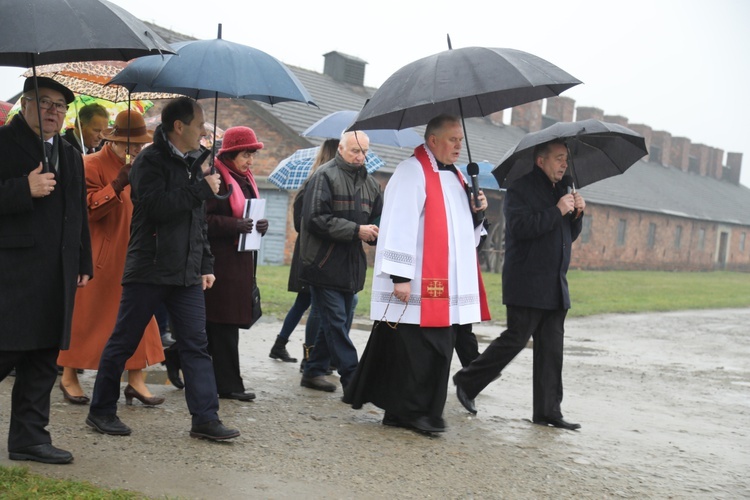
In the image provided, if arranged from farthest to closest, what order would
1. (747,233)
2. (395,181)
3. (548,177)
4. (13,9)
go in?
1. (747,233)
2. (548,177)
3. (395,181)
4. (13,9)

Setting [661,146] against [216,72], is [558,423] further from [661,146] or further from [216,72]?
[661,146]

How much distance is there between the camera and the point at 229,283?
22.1 feet

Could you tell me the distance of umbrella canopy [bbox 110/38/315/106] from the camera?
19.5ft

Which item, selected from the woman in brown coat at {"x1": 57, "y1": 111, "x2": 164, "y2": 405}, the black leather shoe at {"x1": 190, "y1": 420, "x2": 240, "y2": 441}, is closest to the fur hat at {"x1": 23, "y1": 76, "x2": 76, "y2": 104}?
the woman in brown coat at {"x1": 57, "y1": 111, "x2": 164, "y2": 405}

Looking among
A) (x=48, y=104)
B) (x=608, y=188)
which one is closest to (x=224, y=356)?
(x=48, y=104)

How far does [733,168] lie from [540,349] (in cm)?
6899

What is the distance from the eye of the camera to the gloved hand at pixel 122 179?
5.85m

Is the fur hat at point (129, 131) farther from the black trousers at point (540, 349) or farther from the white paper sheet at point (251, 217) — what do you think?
the black trousers at point (540, 349)

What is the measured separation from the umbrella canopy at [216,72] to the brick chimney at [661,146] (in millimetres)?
57121

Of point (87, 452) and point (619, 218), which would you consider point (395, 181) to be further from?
point (619, 218)

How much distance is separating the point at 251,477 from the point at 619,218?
141 feet

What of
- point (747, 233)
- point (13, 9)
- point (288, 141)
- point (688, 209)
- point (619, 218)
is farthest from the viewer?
point (747, 233)

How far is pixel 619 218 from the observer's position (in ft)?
150

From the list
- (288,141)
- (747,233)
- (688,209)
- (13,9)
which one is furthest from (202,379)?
(747,233)
